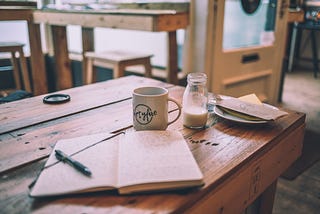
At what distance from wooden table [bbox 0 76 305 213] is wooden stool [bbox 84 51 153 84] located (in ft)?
3.75

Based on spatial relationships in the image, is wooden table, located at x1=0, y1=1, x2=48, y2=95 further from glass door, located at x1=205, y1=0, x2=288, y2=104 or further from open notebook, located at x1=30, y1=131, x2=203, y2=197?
open notebook, located at x1=30, y1=131, x2=203, y2=197

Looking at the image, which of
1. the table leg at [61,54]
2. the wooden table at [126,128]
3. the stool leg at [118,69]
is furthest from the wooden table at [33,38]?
the wooden table at [126,128]

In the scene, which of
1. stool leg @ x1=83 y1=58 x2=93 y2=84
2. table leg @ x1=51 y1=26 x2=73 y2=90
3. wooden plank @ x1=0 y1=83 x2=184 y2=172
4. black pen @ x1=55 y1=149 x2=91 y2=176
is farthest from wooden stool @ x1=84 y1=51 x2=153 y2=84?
black pen @ x1=55 y1=149 x2=91 y2=176

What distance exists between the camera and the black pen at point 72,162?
0.65m

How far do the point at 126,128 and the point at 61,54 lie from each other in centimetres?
205

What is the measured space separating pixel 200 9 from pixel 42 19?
125cm

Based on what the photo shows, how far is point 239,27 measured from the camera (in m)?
2.99

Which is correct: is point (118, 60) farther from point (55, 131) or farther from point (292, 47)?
point (292, 47)

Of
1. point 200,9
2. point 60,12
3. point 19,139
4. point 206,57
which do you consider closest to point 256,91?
point 206,57

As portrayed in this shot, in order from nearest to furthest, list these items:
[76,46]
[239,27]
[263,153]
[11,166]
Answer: [11,166] → [263,153] → [239,27] → [76,46]

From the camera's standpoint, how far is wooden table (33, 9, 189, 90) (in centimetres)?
192

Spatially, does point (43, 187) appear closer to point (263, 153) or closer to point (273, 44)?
point (263, 153)

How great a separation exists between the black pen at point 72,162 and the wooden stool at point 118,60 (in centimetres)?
169

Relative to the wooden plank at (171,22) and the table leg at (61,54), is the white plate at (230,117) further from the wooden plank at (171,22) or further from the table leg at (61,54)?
the table leg at (61,54)
